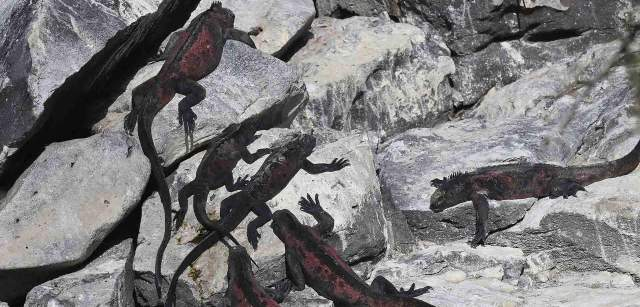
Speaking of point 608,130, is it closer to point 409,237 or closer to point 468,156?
point 468,156

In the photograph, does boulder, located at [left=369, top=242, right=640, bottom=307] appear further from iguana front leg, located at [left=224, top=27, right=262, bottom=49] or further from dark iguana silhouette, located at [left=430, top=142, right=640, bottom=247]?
iguana front leg, located at [left=224, top=27, right=262, bottom=49]

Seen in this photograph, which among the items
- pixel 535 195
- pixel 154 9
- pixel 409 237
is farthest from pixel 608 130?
pixel 154 9

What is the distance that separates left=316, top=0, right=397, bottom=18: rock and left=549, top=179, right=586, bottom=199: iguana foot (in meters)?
3.63

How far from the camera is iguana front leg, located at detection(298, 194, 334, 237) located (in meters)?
7.75

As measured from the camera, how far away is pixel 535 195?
8406 millimetres

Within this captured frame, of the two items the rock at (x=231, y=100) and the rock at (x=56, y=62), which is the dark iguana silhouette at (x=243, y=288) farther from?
the rock at (x=56, y=62)

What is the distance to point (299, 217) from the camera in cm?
795

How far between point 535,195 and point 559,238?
694 millimetres

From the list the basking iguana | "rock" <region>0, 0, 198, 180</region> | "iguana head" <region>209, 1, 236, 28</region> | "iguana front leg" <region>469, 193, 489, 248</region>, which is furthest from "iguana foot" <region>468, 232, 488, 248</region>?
"rock" <region>0, 0, 198, 180</region>

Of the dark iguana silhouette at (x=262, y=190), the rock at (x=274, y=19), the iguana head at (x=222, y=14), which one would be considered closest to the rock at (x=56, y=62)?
the iguana head at (x=222, y=14)

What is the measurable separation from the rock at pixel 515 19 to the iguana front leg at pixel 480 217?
120 inches

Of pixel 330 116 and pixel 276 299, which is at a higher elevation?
pixel 330 116

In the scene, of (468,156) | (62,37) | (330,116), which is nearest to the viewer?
(62,37)

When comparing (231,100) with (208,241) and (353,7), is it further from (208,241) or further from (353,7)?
(353,7)
